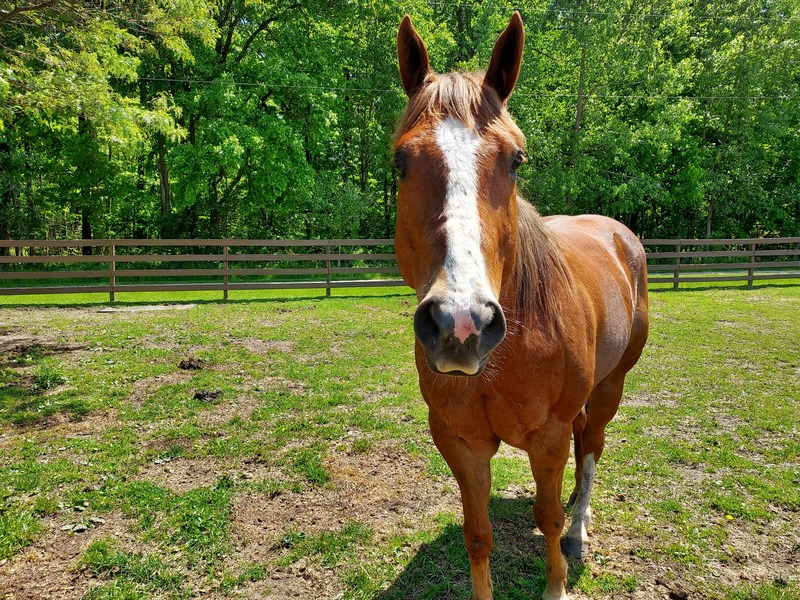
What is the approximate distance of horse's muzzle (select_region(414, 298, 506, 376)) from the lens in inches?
52.4

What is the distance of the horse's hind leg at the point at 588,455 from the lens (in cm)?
299

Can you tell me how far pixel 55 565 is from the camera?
277 centimetres

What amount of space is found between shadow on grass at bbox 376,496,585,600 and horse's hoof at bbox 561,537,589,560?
0.21 ft

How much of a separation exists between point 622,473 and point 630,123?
21.6m

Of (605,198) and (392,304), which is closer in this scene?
(392,304)

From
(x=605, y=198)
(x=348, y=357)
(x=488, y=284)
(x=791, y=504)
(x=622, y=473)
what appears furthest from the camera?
(x=605, y=198)

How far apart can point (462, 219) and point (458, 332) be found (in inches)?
16.4

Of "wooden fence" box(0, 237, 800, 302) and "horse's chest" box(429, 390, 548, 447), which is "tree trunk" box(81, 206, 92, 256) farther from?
"horse's chest" box(429, 390, 548, 447)

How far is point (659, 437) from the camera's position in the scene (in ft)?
14.8

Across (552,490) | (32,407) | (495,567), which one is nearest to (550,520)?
(552,490)

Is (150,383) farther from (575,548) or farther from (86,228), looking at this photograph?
(86,228)

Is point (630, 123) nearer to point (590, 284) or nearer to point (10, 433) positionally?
point (590, 284)

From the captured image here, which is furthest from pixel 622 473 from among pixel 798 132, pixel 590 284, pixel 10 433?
pixel 798 132

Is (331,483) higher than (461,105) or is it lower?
lower
